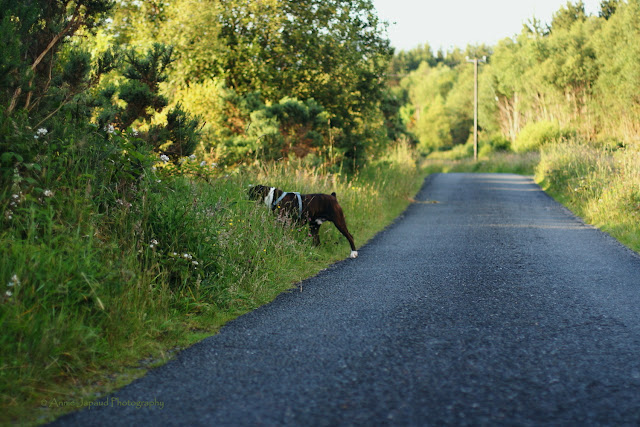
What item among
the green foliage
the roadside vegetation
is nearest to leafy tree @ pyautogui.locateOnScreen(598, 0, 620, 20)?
the roadside vegetation

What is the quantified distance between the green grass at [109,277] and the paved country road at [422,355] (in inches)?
13.0

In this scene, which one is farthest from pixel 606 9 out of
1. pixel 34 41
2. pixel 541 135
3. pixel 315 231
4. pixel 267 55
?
pixel 34 41

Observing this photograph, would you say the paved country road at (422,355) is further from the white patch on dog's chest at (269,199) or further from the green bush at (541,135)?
the green bush at (541,135)

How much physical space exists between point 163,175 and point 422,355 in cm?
432

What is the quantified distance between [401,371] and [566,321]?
2.23 meters

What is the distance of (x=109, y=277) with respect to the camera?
4.81 m

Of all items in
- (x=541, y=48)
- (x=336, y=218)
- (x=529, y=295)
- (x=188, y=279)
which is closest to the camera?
(x=188, y=279)

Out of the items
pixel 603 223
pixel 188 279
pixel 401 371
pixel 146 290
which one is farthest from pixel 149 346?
pixel 603 223

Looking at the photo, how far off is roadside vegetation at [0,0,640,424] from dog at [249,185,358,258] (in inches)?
12.0

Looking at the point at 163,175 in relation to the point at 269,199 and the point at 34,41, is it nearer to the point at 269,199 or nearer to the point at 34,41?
the point at 34,41

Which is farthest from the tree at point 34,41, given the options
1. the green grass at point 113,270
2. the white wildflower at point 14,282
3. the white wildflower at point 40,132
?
the white wildflower at point 14,282

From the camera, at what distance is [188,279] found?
6164 millimetres

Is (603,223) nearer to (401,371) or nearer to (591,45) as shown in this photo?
(401,371)

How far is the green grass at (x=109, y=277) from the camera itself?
3945mm
